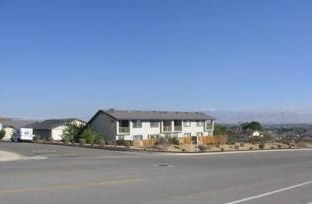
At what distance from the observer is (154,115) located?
106 m

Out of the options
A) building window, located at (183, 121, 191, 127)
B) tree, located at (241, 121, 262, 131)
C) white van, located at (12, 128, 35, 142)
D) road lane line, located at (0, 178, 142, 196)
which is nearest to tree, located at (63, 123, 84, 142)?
white van, located at (12, 128, 35, 142)

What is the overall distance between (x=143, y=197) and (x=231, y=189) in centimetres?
370

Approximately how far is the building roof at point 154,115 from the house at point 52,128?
8357 mm

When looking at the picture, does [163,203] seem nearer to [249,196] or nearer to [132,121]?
[249,196]

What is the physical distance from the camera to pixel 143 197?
14734mm

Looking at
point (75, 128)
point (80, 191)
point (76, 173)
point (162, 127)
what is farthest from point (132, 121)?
point (80, 191)

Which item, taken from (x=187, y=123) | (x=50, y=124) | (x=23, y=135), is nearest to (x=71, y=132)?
(x=23, y=135)

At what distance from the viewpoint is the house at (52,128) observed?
108 metres

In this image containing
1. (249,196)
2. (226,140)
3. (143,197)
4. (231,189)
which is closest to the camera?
(143,197)

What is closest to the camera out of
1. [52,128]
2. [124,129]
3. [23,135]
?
[23,135]

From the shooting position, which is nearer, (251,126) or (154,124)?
(154,124)

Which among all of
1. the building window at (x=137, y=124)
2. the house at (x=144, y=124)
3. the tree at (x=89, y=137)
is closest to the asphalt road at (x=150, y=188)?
the tree at (x=89, y=137)

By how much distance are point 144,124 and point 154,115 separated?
407cm

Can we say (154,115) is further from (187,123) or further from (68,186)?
(68,186)
